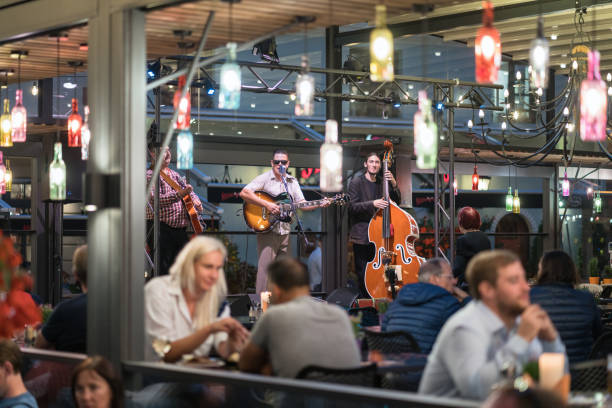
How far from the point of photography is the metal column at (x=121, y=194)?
4.83 m

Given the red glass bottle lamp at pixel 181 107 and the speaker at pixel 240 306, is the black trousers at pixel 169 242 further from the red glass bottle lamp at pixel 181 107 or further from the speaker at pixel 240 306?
the red glass bottle lamp at pixel 181 107

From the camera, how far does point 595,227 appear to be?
60.6ft

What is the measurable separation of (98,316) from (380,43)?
2.07 meters

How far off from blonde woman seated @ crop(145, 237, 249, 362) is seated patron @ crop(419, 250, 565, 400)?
132 centimetres

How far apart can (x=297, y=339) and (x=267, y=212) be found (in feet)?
20.0

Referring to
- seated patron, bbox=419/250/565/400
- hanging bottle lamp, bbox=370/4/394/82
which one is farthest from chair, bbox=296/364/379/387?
hanging bottle lamp, bbox=370/4/394/82

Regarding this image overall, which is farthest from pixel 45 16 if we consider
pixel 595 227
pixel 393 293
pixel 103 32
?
pixel 595 227

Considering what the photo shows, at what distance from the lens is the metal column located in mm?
4828

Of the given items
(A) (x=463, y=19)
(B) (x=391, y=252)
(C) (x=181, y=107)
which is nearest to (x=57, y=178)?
(C) (x=181, y=107)

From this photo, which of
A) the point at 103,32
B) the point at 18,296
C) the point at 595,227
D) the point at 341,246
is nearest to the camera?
the point at 18,296

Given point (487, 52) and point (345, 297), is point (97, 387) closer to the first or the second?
point (487, 52)

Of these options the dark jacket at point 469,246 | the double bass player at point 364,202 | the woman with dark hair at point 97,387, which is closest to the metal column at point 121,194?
the woman with dark hair at point 97,387

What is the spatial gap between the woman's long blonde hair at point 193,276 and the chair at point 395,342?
4.09 ft

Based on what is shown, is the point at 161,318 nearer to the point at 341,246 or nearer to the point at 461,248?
the point at 461,248
